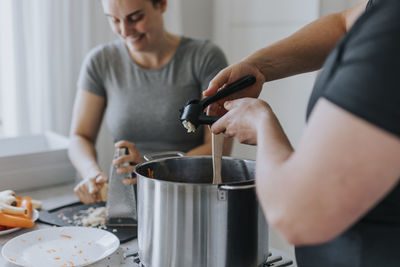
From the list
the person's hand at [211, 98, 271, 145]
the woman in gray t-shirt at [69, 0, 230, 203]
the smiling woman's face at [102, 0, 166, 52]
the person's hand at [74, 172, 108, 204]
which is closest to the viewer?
the person's hand at [211, 98, 271, 145]

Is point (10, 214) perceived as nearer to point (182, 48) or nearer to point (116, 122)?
point (116, 122)

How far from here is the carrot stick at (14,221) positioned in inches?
45.4

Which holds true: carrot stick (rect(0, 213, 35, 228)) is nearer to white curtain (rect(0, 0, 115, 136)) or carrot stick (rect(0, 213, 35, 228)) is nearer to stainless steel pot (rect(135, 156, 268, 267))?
stainless steel pot (rect(135, 156, 268, 267))

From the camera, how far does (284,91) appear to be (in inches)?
98.9

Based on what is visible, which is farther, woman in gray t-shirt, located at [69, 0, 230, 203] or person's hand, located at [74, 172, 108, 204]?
woman in gray t-shirt, located at [69, 0, 230, 203]

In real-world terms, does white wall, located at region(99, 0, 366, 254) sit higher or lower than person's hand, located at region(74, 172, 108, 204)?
higher

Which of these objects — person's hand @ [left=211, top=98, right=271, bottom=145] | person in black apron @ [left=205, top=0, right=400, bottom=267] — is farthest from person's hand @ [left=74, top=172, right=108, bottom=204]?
person in black apron @ [left=205, top=0, right=400, bottom=267]

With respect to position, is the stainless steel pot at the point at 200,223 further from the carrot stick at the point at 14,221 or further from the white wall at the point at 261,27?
the white wall at the point at 261,27

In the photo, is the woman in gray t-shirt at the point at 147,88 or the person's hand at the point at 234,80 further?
the woman in gray t-shirt at the point at 147,88

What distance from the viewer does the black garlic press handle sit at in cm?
90

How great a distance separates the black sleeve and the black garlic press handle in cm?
38

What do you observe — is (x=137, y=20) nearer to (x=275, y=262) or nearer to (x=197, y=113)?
(x=197, y=113)

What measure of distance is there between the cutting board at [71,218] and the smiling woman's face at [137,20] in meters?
0.66

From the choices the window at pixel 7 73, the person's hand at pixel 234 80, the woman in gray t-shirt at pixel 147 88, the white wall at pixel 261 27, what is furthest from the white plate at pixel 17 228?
the white wall at pixel 261 27
